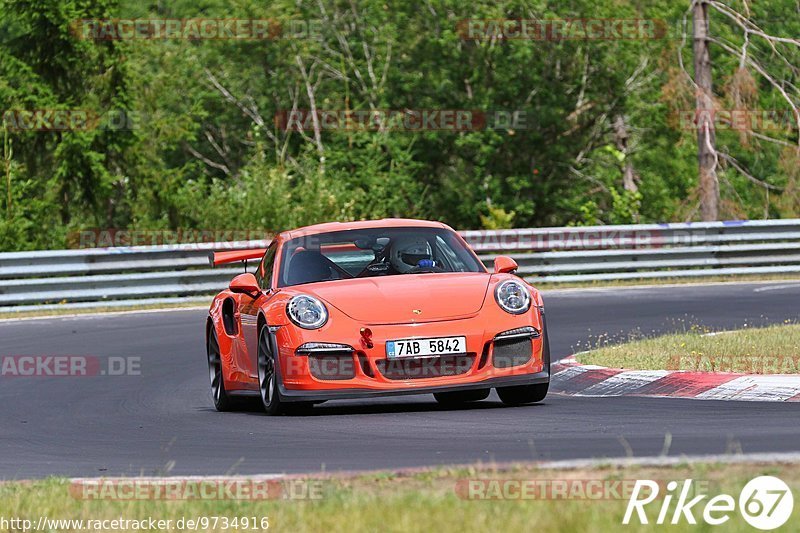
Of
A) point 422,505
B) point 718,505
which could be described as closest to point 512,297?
point 422,505

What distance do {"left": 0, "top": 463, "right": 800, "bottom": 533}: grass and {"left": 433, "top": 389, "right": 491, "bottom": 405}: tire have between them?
4557mm

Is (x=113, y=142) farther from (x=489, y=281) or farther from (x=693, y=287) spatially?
(x=489, y=281)

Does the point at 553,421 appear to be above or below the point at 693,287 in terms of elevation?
above

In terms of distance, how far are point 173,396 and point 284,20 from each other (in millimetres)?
29884

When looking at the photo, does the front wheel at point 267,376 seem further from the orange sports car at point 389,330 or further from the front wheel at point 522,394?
the front wheel at point 522,394

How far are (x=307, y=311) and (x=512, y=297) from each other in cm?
133

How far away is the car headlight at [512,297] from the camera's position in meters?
10.3

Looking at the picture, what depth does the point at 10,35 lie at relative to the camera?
51656 millimetres

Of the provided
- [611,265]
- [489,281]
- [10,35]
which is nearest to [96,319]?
[611,265]

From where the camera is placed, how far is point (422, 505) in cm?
584

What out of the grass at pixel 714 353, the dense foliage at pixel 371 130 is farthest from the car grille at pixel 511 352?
the dense foliage at pixel 371 130

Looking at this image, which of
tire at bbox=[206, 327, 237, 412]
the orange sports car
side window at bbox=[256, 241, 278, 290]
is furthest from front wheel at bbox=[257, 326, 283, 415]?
tire at bbox=[206, 327, 237, 412]

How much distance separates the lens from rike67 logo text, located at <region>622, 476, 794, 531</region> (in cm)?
526

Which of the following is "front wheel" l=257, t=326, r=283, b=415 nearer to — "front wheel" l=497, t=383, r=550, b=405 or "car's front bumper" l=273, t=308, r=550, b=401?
"car's front bumper" l=273, t=308, r=550, b=401
